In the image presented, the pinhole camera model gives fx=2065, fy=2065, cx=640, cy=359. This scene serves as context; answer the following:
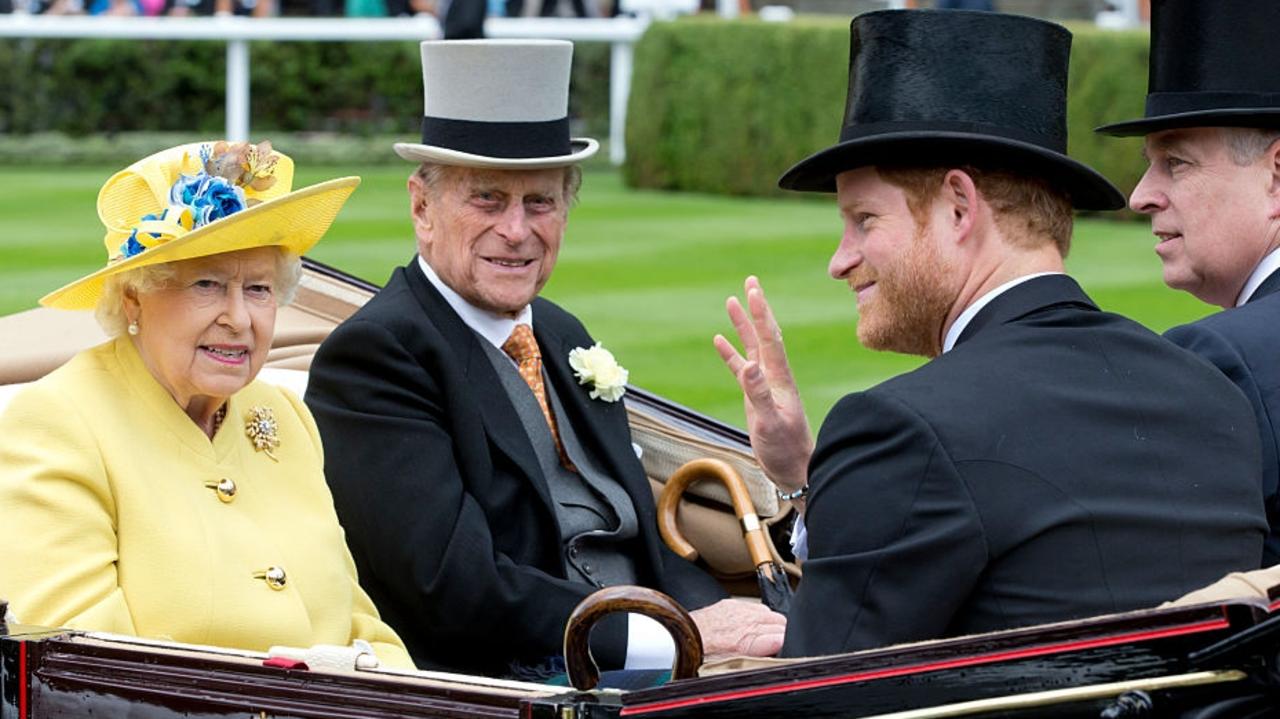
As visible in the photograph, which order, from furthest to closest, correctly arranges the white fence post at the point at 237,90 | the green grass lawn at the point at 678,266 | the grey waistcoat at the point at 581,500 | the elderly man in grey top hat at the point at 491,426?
1. the white fence post at the point at 237,90
2. the green grass lawn at the point at 678,266
3. the grey waistcoat at the point at 581,500
4. the elderly man in grey top hat at the point at 491,426

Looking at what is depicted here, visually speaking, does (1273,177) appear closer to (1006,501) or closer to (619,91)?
(1006,501)

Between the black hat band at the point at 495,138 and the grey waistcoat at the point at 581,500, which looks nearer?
the grey waistcoat at the point at 581,500

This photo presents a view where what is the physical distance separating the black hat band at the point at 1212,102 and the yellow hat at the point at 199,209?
1.52 meters

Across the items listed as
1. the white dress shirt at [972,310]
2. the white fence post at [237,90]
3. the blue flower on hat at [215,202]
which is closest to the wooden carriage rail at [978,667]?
the white dress shirt at [972,310]

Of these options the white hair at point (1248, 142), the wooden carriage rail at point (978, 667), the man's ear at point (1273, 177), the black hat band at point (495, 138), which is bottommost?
the wooden carriage rail at point (978, 667)

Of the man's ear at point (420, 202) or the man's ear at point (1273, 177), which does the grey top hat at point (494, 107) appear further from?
the man's ear at point (1273, 177)

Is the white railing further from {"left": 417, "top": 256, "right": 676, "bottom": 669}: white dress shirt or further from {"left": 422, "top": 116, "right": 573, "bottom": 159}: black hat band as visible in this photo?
{"left": 417, "top": 256, "right": 676, "bottom": 669}: white dress shirt

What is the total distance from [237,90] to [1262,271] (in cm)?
1658

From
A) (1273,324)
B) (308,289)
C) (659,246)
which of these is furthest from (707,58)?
(1273,324)

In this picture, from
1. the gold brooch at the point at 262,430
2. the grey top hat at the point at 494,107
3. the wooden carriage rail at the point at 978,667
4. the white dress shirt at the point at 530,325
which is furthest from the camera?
the grey top hat at the point at 494,107

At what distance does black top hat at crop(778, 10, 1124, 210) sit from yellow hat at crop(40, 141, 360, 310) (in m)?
0.81

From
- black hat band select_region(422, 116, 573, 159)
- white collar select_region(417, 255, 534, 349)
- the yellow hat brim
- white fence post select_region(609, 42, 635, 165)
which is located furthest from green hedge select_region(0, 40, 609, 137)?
the yellow hat brim

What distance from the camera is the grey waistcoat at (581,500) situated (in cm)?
406

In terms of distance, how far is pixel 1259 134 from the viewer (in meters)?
3.74
